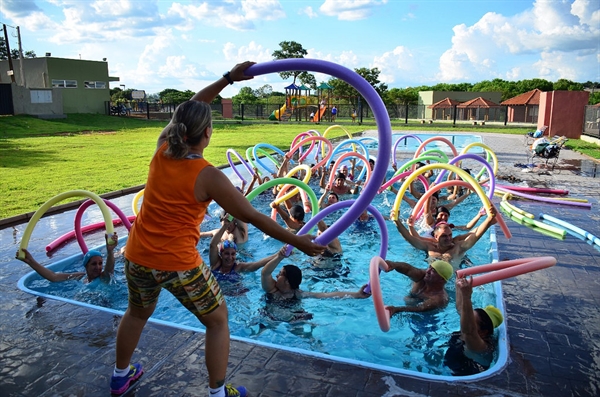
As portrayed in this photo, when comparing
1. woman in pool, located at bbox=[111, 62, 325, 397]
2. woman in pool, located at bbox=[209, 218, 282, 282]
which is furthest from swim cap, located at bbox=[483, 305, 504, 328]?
woman in pool, located at bbox=[209, 218, 282, 282]

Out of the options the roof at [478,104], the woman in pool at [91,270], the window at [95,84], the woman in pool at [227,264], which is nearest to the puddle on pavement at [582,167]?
the woman in pool at [227,264]

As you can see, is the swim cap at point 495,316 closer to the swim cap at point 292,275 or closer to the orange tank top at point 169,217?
the swim cap at point 292,275

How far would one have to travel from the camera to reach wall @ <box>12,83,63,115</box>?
37750 mm

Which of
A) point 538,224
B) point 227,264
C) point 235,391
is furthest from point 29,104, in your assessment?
point 235,391

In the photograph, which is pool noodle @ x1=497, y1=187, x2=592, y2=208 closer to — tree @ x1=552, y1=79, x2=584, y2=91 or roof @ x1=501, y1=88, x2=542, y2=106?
roof @ x1=501, y1=88, x2=542, y2=106

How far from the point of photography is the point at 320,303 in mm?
6711

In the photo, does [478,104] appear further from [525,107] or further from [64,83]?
[64,83]

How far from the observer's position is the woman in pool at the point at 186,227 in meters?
3.10

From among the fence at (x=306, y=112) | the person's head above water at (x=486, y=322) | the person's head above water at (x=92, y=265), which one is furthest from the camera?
the fence at (x=306, y=112)

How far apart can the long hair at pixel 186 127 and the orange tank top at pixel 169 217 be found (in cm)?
9

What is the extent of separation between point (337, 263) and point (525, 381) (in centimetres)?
476

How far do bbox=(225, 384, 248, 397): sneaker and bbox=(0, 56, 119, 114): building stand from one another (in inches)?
1846

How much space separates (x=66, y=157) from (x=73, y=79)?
106 ft

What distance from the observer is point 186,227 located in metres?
3.25
